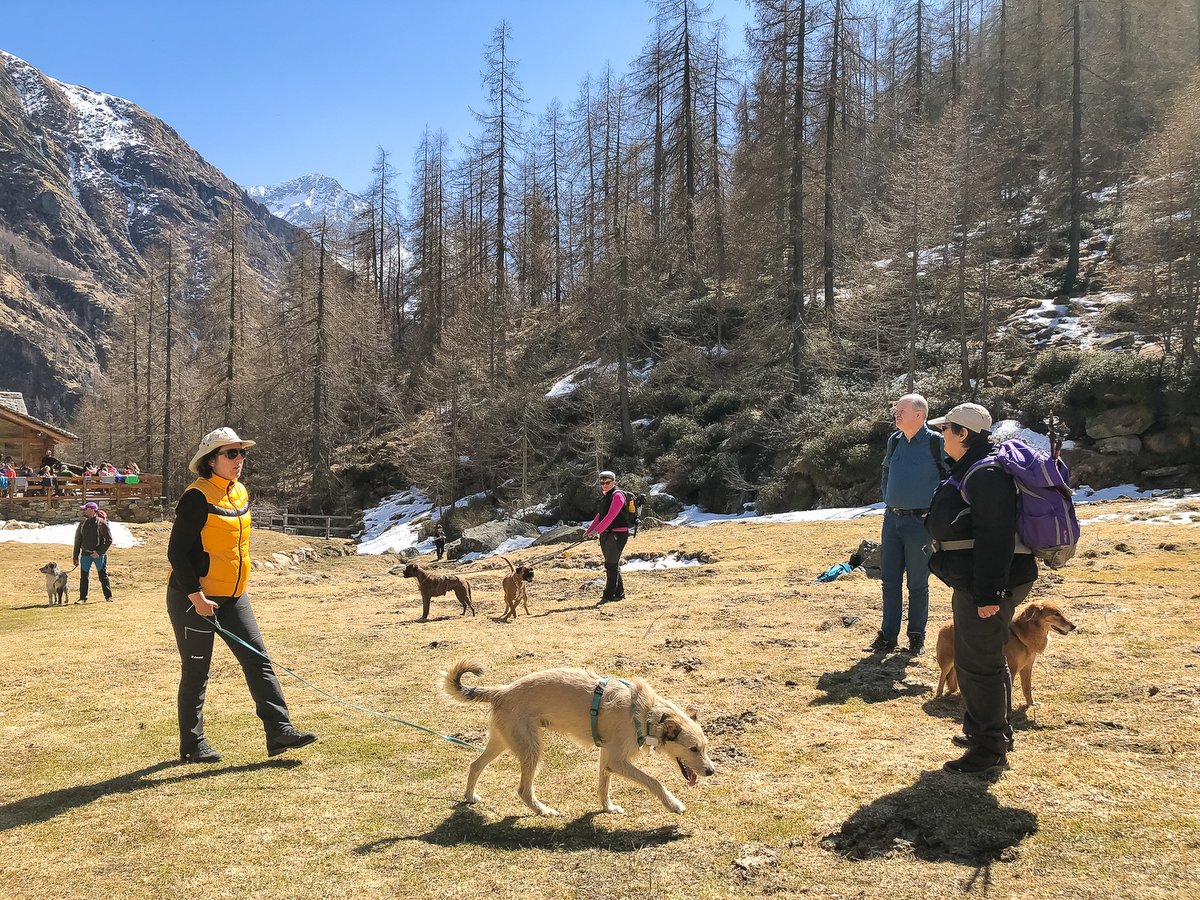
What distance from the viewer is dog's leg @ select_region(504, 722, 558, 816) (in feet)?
13.5

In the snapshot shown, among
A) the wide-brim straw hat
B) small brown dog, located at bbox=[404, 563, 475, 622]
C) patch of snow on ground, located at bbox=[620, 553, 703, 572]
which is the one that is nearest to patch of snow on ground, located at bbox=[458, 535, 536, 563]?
patch of snow on ground, located at bbox=[620, 553, 703, 572]

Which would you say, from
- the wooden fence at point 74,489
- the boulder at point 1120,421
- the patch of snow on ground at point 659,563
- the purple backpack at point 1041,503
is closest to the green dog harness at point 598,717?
the purple backpack at point 1041,503

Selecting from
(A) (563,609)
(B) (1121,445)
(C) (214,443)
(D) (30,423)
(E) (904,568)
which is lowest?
(A) (563,609)

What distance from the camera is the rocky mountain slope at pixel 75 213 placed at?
105 meters

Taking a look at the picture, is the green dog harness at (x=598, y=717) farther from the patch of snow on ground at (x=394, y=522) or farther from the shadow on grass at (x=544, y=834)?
the patch of snow on ground at (x=394, y=522)

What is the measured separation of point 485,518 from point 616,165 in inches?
1151

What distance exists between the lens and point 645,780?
3.89 m

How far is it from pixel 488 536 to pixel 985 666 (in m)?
20.5

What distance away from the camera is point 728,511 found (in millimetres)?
26328

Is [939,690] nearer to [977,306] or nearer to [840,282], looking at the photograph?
[977,306]

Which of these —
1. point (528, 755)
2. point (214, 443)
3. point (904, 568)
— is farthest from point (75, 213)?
point (528, 755)

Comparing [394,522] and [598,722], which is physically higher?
[598,722]

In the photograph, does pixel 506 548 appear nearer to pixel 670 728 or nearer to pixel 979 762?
pixel 670 728

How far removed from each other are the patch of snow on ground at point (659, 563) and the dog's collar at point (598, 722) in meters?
11.0
